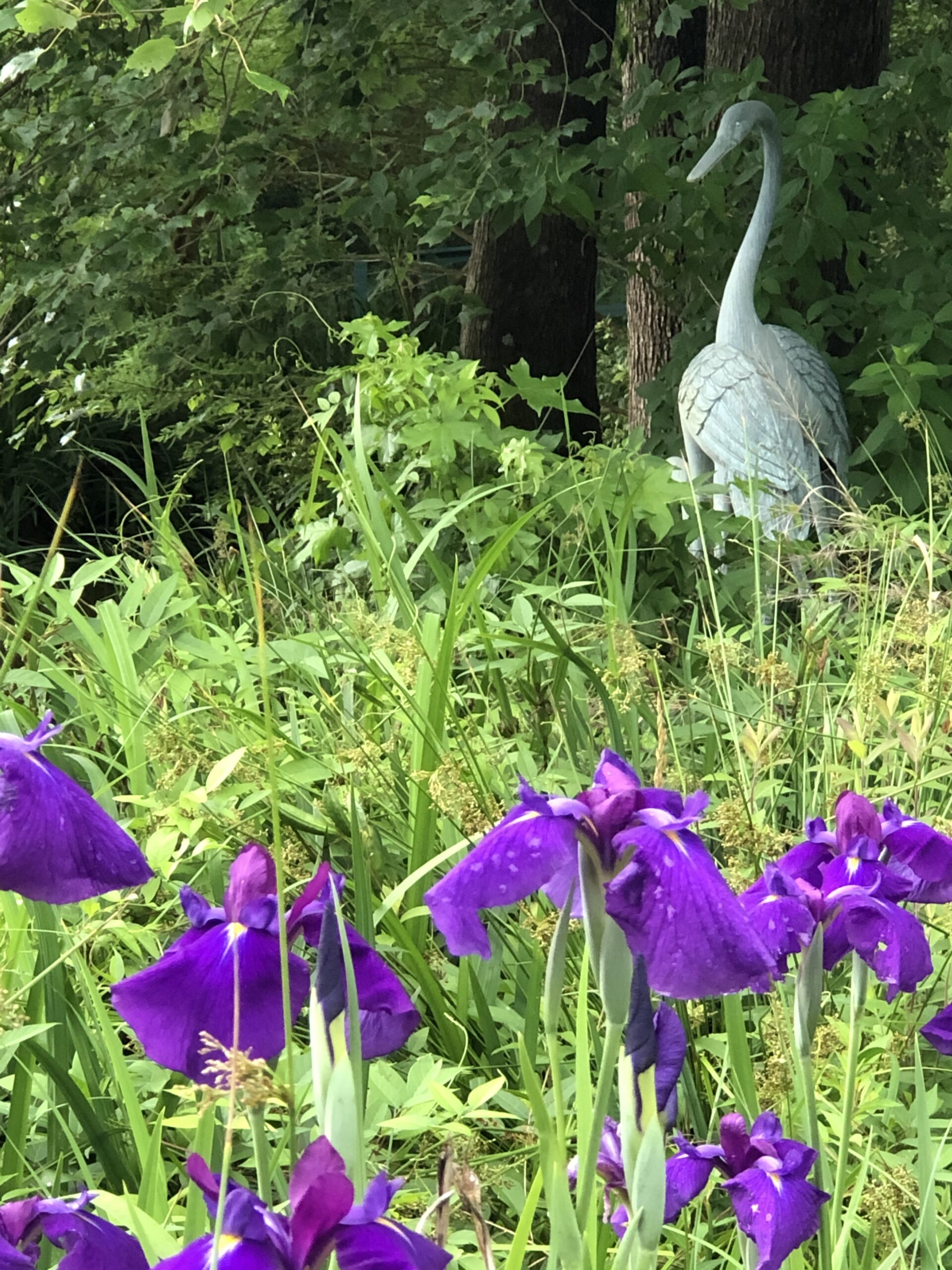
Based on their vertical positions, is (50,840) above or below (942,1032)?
above

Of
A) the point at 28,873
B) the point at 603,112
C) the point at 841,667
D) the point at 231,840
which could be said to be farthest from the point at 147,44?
the point at 603,112

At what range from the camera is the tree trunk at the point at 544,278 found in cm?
546

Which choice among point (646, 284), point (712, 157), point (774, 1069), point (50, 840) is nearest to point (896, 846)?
point (774, 1069)

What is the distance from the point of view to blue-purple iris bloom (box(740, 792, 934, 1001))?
3.26 feet

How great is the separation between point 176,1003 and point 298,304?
5.89 meters

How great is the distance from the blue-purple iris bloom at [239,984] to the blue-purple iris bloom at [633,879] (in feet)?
0.22

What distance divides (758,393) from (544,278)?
6.99 feet

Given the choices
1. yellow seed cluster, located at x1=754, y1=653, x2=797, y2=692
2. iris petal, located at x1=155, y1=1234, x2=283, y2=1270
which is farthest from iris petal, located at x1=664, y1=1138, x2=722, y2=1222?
yellow seed cluster, located at x1=754, y1=653, x2=797, y2=692

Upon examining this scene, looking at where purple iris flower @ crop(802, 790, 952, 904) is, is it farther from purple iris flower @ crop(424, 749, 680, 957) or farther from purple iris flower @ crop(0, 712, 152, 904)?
purple iris flower @ crop(0, 712, 152, 904)

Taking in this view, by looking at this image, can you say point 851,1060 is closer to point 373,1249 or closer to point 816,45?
point 373,1249

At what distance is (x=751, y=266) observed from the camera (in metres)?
4.02

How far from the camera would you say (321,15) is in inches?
206

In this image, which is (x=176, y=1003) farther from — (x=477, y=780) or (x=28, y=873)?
(x=477, y=780)

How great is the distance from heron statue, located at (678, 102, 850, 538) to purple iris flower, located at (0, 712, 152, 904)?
310 cm
